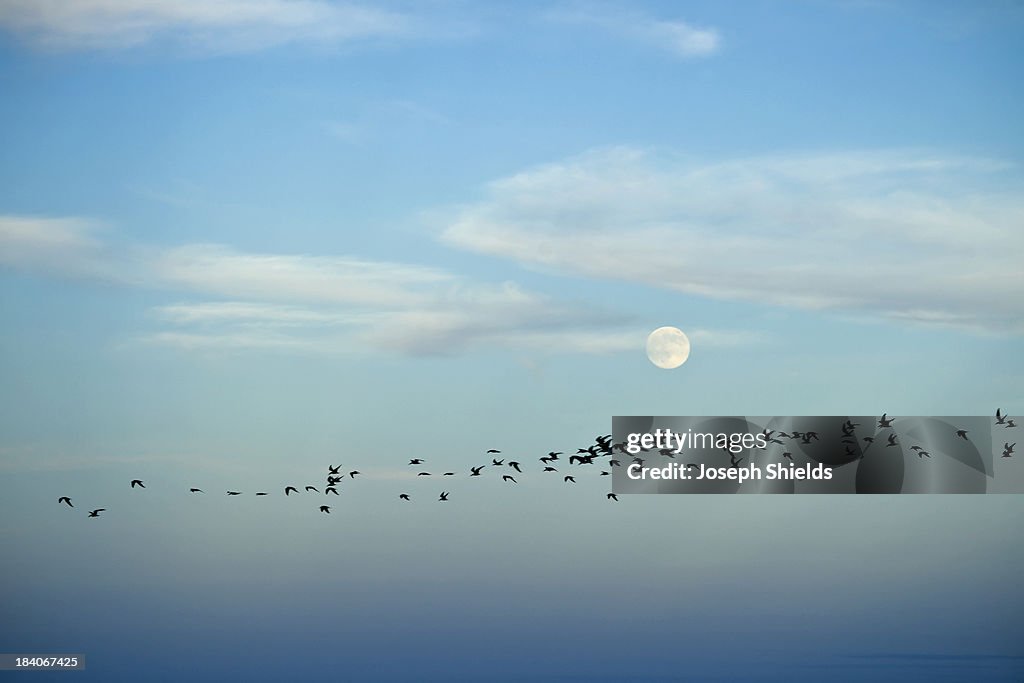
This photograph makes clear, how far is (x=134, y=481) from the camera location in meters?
112

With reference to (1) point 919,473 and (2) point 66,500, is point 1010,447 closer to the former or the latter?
(1) point 919,473

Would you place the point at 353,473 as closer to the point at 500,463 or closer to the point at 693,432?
the point at 500,463

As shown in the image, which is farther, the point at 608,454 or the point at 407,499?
the point at 407,499

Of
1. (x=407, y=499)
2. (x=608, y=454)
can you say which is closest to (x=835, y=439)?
(x=608, y=454)

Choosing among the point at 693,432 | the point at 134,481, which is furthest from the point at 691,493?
the point at 134,481

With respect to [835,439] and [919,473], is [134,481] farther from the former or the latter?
[919,473]

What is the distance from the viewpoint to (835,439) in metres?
112

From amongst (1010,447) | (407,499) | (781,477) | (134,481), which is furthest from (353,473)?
(1010,447)

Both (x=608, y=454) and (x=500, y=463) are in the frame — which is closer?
(x=608, y=454)

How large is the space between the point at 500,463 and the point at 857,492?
30.8m

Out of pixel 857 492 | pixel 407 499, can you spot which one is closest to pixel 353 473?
pixel 407 499

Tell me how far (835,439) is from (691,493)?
44.4 ft

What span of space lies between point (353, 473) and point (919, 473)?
161 feet

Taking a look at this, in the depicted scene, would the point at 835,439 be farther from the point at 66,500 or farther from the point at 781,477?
the point at 66,500
